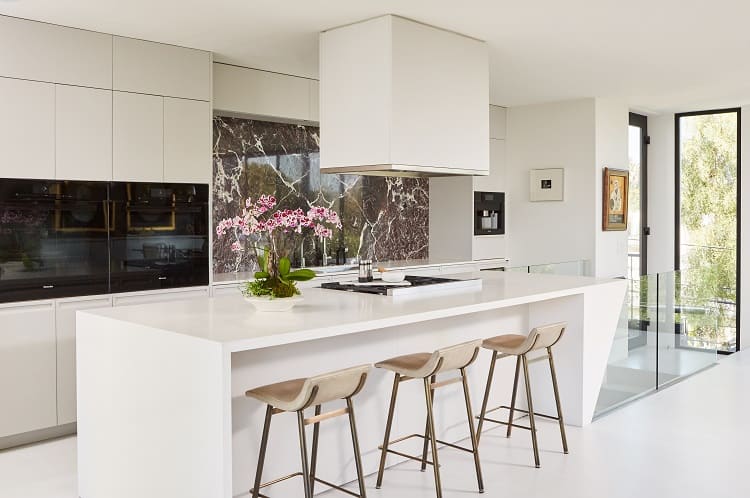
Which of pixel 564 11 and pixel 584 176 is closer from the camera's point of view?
pixel 564 11

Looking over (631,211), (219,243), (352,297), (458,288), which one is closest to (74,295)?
(219,243)

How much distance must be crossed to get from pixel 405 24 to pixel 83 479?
308cm

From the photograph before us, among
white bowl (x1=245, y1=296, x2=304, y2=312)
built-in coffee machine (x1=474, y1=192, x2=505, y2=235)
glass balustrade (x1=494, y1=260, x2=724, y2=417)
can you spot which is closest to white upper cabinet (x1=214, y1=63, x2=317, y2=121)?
glass balustrade (x1=494, y1=260, x2=724, y2=417)

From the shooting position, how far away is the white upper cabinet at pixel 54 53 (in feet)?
14.0

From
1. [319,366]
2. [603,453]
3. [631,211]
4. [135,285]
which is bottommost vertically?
[603,453]

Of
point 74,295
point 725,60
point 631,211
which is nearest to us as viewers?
point 74,295

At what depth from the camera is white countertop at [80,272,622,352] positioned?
280 centimetres

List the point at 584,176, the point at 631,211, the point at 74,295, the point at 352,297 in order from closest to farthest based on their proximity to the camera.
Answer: the point at 352,297 < the point at 74,295 < the point at 584,176 < the point at 631,211

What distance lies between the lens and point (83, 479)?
341 cm

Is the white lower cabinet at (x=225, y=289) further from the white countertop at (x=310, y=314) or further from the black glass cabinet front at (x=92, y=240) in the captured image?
the white countertop at (x=310, y=314)

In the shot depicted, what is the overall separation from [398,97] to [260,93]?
67.0 inches

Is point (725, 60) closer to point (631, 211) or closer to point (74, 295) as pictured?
point (631, 211)

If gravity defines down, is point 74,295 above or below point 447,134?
below

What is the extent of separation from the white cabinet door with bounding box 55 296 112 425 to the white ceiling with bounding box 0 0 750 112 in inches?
68.4
